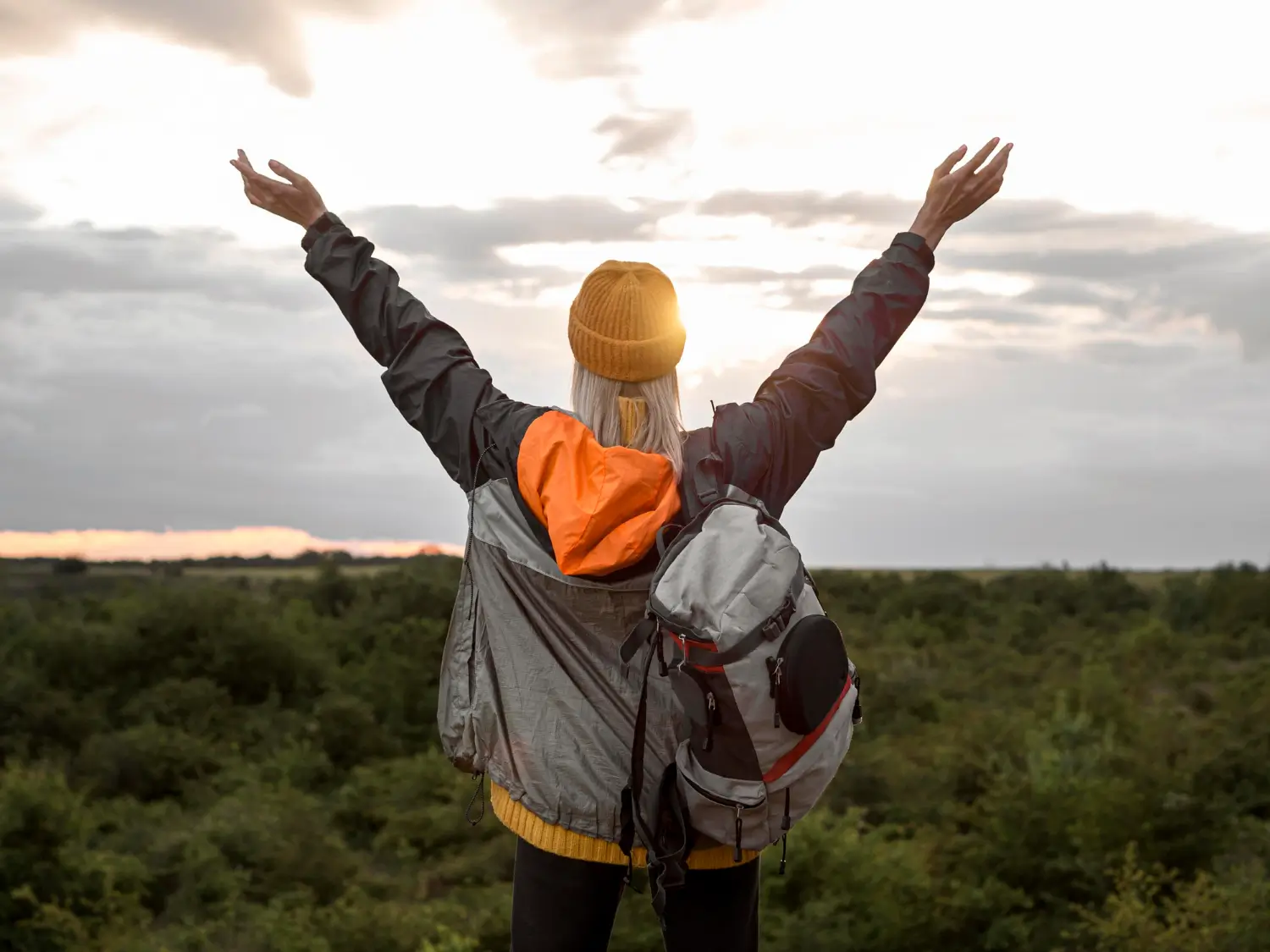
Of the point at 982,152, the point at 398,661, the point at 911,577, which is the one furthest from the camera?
the point at 911,577

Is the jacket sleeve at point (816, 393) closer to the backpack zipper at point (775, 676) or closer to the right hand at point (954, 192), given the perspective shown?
the right hand at point (954, 192)

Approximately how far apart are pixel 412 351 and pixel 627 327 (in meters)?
0.52

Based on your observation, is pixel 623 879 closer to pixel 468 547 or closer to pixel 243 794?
pixel 468 547

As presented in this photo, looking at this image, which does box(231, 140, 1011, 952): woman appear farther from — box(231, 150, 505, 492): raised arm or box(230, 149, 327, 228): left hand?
box(230, 149, 327, 228): left hand

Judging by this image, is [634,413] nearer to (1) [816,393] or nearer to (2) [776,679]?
(1) [816,393]

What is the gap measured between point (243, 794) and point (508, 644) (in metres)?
8.68

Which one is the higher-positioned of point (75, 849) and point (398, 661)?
point (398, 661)

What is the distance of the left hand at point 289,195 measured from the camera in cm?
294

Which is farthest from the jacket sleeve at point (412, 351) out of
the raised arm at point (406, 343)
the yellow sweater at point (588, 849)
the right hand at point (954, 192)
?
the right hand at point (954, 192)

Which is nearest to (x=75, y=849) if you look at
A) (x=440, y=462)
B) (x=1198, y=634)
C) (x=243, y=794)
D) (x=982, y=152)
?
(x=243, y=794)

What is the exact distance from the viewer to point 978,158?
3.00 m

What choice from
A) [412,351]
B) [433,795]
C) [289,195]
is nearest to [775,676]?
[412,351]

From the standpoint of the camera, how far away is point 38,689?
13.3 meters

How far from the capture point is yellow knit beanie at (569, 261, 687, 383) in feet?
8.24
